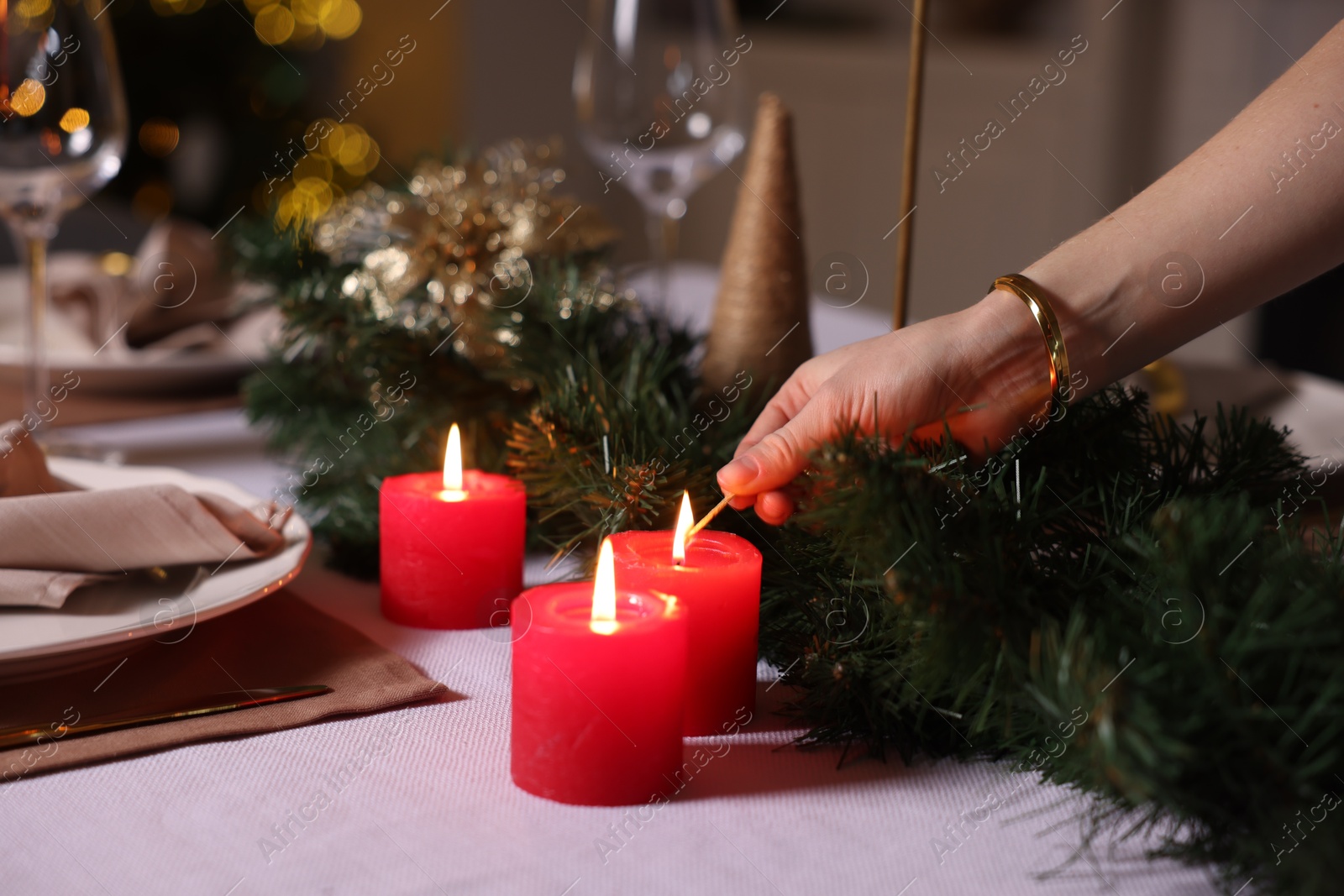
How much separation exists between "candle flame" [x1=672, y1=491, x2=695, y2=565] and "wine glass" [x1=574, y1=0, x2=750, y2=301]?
571mm

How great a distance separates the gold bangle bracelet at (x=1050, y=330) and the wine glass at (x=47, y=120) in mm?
644

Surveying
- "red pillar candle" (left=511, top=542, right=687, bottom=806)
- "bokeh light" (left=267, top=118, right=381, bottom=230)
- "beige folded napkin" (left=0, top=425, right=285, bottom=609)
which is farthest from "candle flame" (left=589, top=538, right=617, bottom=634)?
"bokeh light" (left=267, top=118, right=381, bottom=230)

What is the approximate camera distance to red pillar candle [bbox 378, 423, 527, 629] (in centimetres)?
61

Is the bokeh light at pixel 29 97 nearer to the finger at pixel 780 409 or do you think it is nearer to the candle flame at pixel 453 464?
the candle flame at pixel 453 464

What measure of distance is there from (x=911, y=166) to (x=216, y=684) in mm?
486

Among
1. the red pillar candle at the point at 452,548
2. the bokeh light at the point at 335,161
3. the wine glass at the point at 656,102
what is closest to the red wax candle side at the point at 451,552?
the red pillar candle at the point at 452,548

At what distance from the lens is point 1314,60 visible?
555 millimetres

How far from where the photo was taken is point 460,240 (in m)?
0.82

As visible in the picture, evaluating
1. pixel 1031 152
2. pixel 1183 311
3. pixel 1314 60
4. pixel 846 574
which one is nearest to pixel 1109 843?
pixel 846 574

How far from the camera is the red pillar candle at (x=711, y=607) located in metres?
0.50

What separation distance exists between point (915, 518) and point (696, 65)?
72cm

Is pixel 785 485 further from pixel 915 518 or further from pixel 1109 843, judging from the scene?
pixel 1109 843

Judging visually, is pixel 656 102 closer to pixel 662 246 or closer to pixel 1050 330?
pixel 662 246

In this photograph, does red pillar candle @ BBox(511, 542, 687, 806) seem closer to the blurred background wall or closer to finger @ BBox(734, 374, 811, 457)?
finger @ BBox(734, 374, 811, 457)
